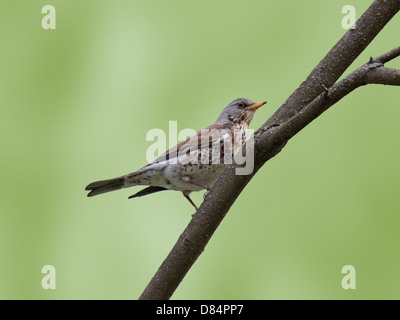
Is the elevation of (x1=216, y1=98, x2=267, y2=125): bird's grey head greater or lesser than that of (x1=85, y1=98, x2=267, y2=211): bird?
greater

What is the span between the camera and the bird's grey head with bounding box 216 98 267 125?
739 centimetres

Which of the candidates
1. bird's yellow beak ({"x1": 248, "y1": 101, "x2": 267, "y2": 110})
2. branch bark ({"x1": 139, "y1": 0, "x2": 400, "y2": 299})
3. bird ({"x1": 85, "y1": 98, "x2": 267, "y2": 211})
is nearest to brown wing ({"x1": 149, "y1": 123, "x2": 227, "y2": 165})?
bird ({"x1": 85, "y1": 98, "x2": 267, "y2": 211})

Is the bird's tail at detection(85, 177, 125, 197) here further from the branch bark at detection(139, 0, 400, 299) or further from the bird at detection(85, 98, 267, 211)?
the branch bark at detection(139, 0, 400, 299)

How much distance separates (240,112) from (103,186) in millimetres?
2126

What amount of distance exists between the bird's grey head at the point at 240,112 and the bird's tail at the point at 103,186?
1.68 meters

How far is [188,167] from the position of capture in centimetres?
671

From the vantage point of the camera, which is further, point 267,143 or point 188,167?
point 188,167

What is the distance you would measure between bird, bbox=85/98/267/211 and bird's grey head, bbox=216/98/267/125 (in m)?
0.30

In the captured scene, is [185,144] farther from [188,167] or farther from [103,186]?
[103,186]

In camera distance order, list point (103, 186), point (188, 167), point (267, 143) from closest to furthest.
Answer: point (267, 143) → point (103, 186) → point (188, 167)

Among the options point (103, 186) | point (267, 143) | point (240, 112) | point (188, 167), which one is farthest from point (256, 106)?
point (267, 143)
